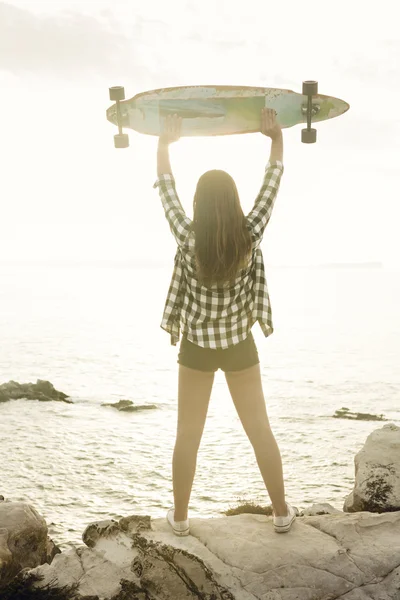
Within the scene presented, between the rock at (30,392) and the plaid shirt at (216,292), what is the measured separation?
62.9ft

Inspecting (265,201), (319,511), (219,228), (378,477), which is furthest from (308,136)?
(319,511)

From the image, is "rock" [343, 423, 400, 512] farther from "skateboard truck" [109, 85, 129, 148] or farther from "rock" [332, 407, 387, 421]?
"rock" [332, 407, 387, 421]

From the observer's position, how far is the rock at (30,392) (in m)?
23.4

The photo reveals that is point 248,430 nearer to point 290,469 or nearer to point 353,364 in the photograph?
point 290,469

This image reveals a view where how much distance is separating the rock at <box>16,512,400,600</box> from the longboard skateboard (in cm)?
386

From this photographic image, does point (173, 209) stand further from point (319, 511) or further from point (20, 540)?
point (319, 511)

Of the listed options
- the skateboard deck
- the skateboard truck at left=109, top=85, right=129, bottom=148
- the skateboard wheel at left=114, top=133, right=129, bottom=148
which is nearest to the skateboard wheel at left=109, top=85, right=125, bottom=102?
the skateboard truck at left=109, top=85, right=129, bottom=148

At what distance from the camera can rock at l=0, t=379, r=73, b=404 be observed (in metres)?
23.4

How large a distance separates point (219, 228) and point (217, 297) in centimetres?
63

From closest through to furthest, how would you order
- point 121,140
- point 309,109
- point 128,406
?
point 309,109 < point 121,140 < point 128,406

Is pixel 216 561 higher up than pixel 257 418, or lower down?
lower down

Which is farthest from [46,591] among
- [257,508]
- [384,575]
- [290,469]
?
[290,469]

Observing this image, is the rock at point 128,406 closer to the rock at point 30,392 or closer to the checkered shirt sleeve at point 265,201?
the rock at point 30,392

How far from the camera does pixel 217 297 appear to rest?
5.32 metres
